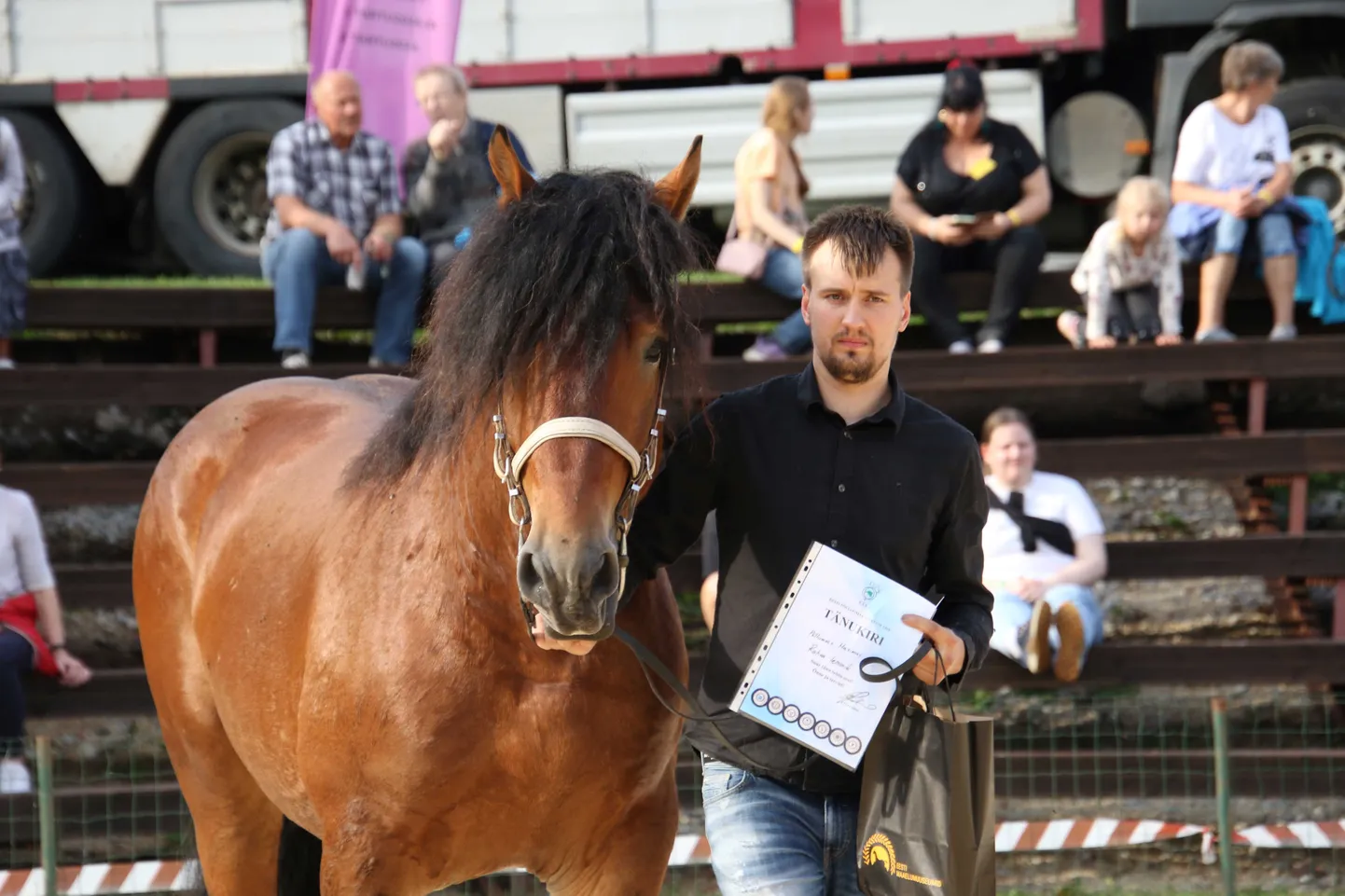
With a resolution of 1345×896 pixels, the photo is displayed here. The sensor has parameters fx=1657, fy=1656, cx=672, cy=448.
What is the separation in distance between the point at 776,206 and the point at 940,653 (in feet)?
17.7

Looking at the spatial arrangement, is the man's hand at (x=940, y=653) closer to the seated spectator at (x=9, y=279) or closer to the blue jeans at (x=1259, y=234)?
the blue jeans at (x=1259, y=234)

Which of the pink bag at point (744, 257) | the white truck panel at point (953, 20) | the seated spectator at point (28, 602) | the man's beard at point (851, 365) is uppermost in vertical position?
the white truck panel at point (953, 20)

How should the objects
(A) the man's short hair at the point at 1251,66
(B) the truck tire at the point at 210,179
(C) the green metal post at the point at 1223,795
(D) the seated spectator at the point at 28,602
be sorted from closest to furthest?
1. (C) the green metal post at the point at 1223,795
2. (D) the seated spectator at the point at 28,602
3. (A) the man's short hair at the point at 1251,66
4. (B) the truck tire at the point at 210,179

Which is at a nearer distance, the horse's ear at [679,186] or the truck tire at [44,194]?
the horse's ear at [679,186]

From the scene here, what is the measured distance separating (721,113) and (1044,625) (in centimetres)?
516

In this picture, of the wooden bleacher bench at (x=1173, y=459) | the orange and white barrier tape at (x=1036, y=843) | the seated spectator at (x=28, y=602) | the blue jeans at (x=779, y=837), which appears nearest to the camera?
the blue jeans at (x=779, y=837)

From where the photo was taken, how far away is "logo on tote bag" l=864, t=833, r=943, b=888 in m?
3.05

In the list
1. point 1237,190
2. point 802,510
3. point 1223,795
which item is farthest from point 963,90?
point 802,510

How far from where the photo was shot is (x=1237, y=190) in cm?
819

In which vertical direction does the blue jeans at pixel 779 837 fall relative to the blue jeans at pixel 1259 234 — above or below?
below

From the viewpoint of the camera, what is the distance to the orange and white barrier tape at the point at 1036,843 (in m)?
5.85

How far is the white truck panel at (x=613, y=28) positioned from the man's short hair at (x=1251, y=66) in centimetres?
321

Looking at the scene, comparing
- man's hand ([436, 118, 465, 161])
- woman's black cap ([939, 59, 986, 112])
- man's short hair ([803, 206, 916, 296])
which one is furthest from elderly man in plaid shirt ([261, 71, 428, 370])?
man's short hair ([803, 206, 916, 296])

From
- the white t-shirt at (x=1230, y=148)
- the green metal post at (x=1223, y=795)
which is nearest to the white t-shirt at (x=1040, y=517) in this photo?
the green metal post at (x=1223, y=795)
